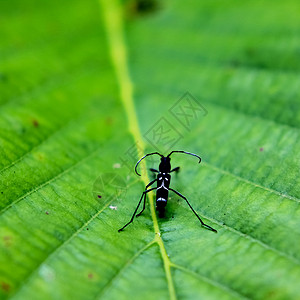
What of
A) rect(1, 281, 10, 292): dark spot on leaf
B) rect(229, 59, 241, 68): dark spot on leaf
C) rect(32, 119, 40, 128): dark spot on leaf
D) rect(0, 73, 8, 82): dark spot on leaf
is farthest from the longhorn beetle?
rect(0, 73, 8, 82): dark spot on leaf

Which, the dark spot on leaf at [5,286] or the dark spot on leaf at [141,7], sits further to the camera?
the dark spot on leaf at [141,7]

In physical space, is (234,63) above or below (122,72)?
above

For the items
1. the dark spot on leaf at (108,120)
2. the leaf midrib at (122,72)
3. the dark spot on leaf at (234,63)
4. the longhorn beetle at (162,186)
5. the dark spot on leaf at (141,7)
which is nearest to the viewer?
the leaf midrib at (122,72)

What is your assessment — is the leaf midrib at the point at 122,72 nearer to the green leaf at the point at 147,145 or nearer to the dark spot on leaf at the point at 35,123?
the green leaf at the point at 147,145

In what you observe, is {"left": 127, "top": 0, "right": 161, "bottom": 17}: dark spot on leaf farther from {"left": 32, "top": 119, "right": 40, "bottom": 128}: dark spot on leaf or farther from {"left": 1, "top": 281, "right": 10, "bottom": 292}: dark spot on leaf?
{"left": 1, "top": 281, "right": 10, "bottom": 292}: dark spot on leaf

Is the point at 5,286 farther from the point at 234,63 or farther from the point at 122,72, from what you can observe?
the point at 234,63

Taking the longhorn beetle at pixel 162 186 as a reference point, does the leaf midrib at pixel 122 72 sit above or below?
above

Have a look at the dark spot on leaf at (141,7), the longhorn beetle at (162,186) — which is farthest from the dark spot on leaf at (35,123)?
the dark spot on leaf at (141,7)

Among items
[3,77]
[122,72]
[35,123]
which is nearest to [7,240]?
[35,123]
